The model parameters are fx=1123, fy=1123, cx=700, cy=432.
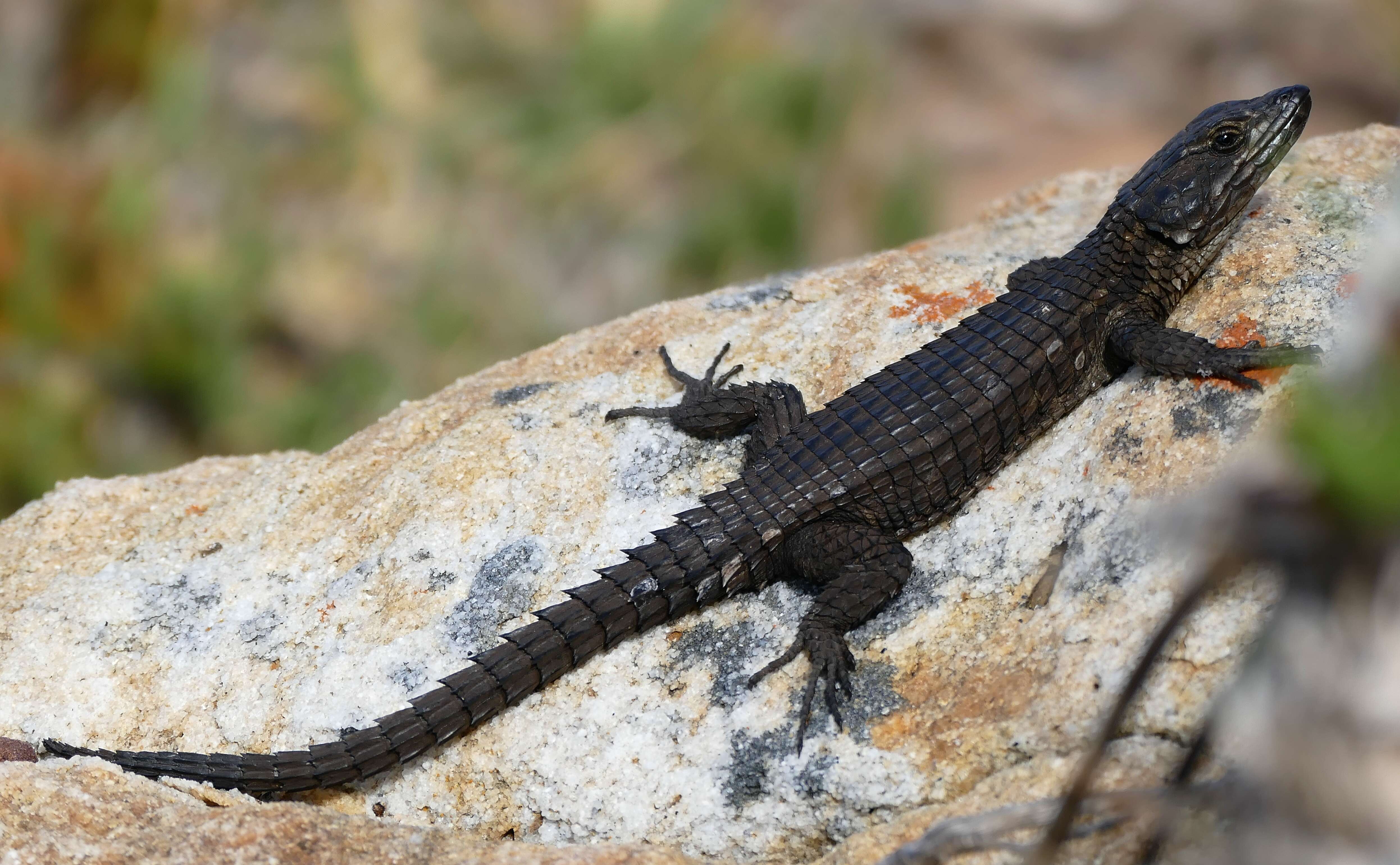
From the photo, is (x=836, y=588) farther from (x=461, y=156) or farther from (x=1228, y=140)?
(x=461, y=156)

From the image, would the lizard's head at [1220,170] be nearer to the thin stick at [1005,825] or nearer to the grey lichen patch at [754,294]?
the grey lichen patch at [754,294]

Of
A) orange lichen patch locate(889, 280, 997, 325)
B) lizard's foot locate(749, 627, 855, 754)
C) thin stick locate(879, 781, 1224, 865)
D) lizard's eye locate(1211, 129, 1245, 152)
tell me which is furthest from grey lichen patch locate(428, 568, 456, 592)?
lizard's eye locate(1211, 129, 1245, 152)

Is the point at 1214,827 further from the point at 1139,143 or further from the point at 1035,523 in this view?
the point at 1139,143

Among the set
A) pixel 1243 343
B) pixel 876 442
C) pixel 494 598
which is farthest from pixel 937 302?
pixel 494 598

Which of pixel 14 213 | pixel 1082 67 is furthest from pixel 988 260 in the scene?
pixel 1082 67

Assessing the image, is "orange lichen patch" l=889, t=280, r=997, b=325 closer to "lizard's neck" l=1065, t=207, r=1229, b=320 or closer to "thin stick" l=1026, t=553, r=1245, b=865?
"lizard's neck" l=1065, t=207, r=1229, b=320

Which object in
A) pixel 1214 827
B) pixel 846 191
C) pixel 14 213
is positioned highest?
pixel 846 191

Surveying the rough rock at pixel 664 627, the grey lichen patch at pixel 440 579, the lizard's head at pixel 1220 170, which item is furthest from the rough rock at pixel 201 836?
the lizard's head at pixel 1220 170
